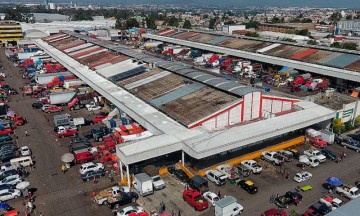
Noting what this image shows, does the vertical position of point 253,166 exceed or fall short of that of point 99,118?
it falls short

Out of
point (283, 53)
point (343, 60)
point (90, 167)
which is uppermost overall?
point (343, 60)

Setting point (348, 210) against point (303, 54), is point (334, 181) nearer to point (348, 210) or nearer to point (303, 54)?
point (348, 210)

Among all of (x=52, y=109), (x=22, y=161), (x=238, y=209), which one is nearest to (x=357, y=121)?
(x=238, y=209)

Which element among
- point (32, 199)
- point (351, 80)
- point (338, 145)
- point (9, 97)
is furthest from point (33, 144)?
point (351, 80)

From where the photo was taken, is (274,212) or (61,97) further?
(61,97)

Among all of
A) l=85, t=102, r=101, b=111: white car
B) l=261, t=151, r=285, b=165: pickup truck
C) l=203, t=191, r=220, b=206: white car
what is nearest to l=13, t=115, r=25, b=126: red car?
l=85, t=102, r=101, b=111: white car

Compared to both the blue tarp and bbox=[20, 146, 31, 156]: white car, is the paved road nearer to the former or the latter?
bbox=[20, 146, 31, 156]: white car

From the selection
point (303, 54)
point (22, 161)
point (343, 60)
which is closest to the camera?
point (22, 161)
